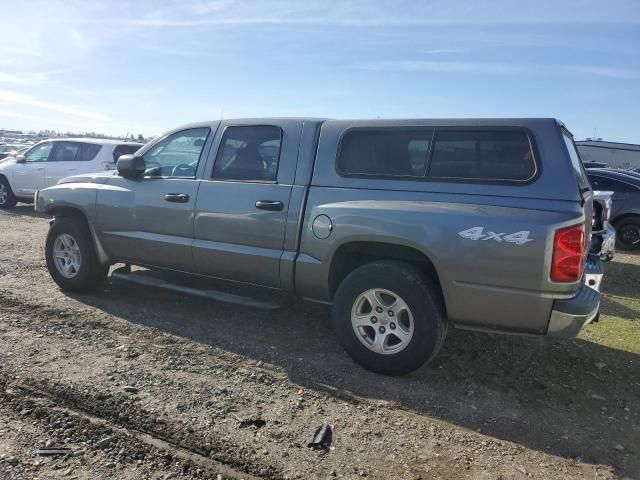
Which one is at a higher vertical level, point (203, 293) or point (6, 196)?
point (203, 293)

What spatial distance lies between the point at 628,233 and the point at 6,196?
14.6 meters

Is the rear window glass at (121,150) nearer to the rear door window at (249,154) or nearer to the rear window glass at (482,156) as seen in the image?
the rear door window at (249,154)

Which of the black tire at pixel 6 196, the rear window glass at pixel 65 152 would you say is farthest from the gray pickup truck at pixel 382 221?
the black tire at pixel 6 196

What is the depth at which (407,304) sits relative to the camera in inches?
153

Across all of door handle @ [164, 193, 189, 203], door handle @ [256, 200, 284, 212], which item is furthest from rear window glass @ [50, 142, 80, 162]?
door handle @ [256, 200, 284, 212]

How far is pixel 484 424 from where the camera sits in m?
3.42

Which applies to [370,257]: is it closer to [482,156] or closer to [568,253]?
[482,156]

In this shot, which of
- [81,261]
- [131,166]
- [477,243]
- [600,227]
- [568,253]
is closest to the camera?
[568,253]

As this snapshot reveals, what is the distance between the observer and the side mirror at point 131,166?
207 inches

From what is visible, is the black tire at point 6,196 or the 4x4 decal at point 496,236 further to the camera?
the black tire at point 6,196

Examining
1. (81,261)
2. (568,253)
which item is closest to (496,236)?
(568,253)

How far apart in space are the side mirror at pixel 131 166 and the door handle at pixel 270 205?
4.91 ft

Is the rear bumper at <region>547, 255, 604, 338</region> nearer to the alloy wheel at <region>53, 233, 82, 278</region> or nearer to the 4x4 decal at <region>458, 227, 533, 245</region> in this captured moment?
the 4x4 decal at <region>458, 227, 533, 245</region>

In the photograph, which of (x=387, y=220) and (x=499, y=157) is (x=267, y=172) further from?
(x=499, y=157)
